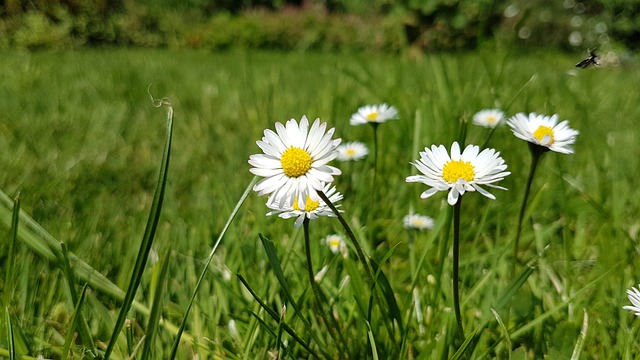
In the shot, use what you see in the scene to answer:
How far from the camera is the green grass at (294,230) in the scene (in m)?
0.87

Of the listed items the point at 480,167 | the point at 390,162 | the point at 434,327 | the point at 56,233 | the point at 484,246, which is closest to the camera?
the point at 480,167

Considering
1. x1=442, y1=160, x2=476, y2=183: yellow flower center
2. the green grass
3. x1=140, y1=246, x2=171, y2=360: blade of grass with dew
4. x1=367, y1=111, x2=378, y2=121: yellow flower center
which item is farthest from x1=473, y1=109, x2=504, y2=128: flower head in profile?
x1=140, y1=246, x2=171, y2=360: blade of grass with dew

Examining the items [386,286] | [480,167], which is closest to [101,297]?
[386,286]

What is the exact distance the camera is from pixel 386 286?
756 mm

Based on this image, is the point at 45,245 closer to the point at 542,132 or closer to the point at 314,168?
the point at 314,168

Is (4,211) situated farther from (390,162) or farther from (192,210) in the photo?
(390,162)

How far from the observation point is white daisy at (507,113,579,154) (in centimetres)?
78

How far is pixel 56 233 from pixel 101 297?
32cm

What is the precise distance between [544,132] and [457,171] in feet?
0.85

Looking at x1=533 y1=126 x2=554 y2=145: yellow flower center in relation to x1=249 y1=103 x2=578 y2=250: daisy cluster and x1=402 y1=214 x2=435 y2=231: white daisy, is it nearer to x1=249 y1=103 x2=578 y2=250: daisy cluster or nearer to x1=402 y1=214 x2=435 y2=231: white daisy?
x1=249 y1=103 x2=578 y2=250: daisy cluster

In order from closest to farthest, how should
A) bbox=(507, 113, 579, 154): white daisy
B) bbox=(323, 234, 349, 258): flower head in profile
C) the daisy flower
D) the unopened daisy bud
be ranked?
bbox=(507, 113, 579, 154): white daisy
the unopened daisy bud
bbox=(323, 234, 349, 258): flower head in profile
the daisy flower

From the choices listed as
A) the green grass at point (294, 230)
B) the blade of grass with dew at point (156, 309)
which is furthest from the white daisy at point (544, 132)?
the blade of grass with dew at point (156, 309)

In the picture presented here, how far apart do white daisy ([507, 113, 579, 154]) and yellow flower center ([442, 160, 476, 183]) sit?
12 centimetres

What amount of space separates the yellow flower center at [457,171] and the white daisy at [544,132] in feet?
0.39
